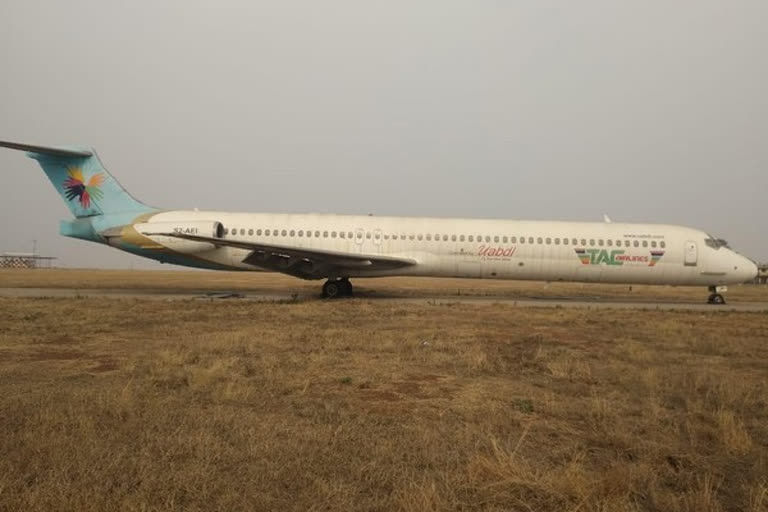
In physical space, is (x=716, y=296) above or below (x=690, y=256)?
below

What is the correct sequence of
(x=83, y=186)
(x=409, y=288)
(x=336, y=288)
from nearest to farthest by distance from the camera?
(x=336, y=288), (x=83, y=186), (x=409, y=288)

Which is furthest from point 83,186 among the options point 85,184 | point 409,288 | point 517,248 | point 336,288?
point 517,248

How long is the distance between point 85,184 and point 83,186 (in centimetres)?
13

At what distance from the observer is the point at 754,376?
7.59 metres

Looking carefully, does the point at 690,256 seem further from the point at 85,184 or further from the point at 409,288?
the point at 85,184

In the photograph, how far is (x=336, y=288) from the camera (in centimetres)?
2150

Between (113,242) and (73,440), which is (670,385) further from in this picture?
(113,242)

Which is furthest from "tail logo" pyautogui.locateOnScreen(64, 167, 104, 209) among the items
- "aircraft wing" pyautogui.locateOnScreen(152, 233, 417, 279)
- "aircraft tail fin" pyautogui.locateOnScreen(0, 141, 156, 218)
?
"aircraft wing" pyautogui.locateOnScreen(152, 233, 417, 279)

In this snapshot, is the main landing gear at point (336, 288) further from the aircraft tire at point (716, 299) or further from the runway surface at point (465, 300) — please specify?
the aircraft tire at point (716, 299)

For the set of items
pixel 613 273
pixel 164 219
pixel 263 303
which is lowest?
pixel 263 303

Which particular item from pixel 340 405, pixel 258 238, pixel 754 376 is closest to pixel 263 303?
pixel 258 238

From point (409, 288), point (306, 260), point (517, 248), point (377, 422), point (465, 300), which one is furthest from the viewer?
point (409, 288)

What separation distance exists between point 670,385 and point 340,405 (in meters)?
4.30

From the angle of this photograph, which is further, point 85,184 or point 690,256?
point 85,184
